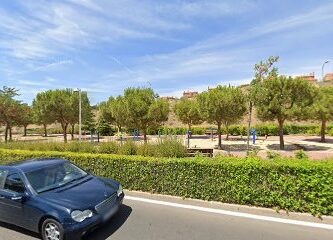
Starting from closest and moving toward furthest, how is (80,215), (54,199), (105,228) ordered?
(80,215) < (54,199) < (105,228)

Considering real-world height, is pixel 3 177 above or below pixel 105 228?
above

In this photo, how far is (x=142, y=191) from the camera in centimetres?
850

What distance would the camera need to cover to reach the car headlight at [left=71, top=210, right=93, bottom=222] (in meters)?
5.07

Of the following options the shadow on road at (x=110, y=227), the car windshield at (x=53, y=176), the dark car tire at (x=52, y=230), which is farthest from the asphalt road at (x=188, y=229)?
the car windshield at (x=53, y=176)

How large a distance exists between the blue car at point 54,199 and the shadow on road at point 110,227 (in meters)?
0.27

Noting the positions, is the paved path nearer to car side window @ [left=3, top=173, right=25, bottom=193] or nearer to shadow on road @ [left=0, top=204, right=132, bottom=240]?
shadow on road @ [left=0, top=204, right=132, bottom=240]

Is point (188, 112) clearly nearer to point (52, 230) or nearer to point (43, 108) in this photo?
point (43, 108)

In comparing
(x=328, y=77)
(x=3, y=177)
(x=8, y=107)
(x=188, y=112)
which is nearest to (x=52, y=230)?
(x=3, y=177)

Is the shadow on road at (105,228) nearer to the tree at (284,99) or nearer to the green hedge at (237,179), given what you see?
the green hedge at (237,179)

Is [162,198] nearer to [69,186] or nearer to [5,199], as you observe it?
[69,186]

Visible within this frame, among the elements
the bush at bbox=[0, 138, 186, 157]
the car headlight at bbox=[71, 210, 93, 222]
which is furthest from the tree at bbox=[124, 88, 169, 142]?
the car headlight at bbox=[71, 210, 93, 222]

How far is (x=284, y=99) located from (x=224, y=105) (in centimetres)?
472

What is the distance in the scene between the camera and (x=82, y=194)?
564 cm

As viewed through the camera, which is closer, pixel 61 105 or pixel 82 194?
pixel 82 194
